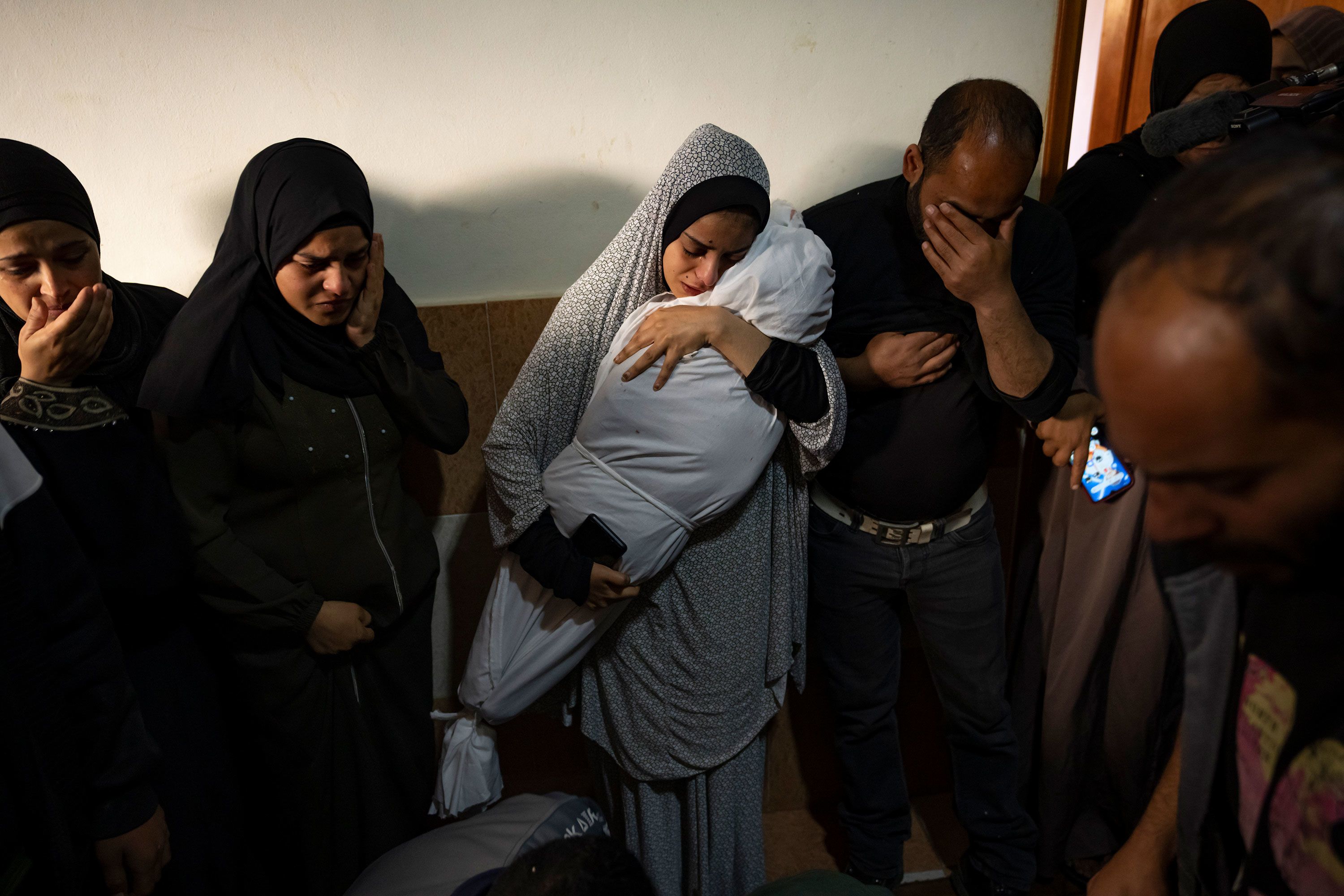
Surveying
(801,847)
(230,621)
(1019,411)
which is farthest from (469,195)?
(801,847)

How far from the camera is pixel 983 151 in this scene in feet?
4.61

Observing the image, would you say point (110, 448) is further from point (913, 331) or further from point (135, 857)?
point (913, 331)

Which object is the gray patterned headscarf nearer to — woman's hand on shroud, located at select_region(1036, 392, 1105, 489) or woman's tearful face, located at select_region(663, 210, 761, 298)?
woman's tearful face, located at select_region(663, 210, 761, 298)

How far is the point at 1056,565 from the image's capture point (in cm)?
196

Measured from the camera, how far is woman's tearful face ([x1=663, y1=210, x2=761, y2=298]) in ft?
4.81

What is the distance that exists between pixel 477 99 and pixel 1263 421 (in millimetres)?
1660

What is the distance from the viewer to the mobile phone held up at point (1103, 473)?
171 centimetres

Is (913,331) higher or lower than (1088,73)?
lower

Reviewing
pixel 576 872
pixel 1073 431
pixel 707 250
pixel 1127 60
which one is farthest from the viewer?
pixel 1127 60

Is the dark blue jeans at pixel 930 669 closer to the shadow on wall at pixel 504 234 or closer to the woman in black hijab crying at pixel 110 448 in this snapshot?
the shadow on wall at pixel 504 234

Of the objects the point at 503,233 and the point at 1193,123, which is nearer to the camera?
the point at 1193,123

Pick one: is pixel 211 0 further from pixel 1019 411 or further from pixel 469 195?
pixel 1019 411

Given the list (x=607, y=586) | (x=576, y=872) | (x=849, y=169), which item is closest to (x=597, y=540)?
(x=607, y=586)

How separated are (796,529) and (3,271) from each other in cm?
147
